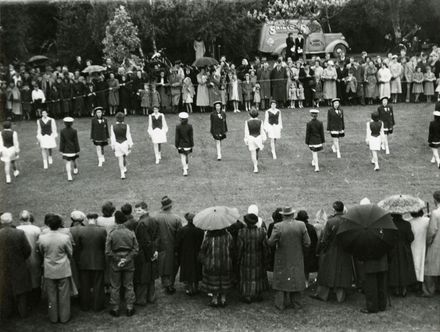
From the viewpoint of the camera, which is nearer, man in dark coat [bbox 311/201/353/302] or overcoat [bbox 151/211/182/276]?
man in dark coat [bbox 311/201/353/302]

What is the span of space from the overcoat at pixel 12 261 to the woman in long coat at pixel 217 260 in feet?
9.34

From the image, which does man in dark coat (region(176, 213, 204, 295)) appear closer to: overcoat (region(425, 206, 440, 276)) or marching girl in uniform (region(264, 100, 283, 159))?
overcoat (region(425, 206, 440, 276))

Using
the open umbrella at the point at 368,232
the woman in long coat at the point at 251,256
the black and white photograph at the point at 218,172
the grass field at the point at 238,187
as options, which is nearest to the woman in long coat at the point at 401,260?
the black and white photograph at the point at 218,172

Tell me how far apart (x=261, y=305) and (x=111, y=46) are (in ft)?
63.3

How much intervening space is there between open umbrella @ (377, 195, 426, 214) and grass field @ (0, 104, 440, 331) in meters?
1.54

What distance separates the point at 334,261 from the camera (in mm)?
11164

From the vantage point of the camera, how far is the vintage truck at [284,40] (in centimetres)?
3372

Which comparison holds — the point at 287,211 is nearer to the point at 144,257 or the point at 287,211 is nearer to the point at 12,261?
the point at 144,257

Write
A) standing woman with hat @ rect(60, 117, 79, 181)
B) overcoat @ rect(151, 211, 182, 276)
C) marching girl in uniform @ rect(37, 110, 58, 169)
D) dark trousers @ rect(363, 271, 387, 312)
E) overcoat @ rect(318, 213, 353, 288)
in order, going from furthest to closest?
marching girl in uniform @ rect(37, 110, 58, 169) < standing woman with hat @ rect(60, 117, 79, 181) < overcoat @ rect(151, 211, 182, 276) < overcoat @ rect(318, 213, 353, 288) < dark trousers @ rect(363, 271, 387, 312)

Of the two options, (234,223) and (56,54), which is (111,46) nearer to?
(56,54)

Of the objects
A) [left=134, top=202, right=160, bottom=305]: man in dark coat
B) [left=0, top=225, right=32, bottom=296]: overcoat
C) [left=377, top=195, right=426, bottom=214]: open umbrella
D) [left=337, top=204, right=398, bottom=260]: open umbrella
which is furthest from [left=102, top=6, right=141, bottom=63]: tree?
[left=337, top=204, right=398, bottom=260]: open umbrella

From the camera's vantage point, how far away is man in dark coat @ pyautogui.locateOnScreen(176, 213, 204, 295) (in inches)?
450

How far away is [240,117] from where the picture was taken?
25.0m

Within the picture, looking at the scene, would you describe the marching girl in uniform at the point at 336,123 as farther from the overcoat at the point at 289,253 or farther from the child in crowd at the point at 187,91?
the overcoat at the point at 289,253
